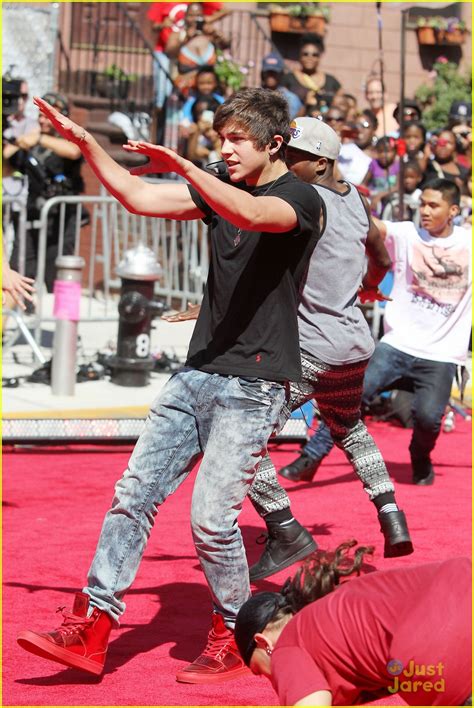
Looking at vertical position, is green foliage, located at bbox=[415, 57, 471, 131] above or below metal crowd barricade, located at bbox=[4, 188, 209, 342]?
above

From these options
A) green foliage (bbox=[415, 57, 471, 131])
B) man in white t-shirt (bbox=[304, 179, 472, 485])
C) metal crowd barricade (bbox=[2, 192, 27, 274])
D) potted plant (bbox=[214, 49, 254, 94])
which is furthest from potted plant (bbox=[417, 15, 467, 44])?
man in white t-shirt (bbox=[304, 179, 472, 485])

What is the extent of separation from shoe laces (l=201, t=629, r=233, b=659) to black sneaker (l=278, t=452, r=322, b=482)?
3136mm

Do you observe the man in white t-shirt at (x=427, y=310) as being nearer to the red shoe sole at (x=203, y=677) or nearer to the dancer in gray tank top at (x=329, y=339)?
the dancer in gray tank top at (x=329, y=339)

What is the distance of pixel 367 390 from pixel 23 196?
4.97 meters

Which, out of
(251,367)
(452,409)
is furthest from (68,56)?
(251,367)

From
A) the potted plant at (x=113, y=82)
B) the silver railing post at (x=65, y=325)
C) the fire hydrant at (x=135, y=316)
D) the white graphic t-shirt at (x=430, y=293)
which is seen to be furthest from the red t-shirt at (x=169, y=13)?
the white graphic t-shirt at (x=430, y=293)

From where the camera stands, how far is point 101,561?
16.1 feet

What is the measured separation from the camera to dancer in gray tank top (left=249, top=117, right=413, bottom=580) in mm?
5930

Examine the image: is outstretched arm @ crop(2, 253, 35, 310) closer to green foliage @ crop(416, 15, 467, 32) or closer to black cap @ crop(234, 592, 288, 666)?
black cap @ crop(234, 592, 288, 666)

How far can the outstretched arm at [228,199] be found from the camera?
14.3 feet

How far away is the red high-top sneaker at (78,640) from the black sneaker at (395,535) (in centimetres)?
157

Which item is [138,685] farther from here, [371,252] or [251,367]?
[371,252]

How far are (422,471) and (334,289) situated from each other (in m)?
2.87

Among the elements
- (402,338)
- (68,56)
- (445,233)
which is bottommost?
(402,338)
